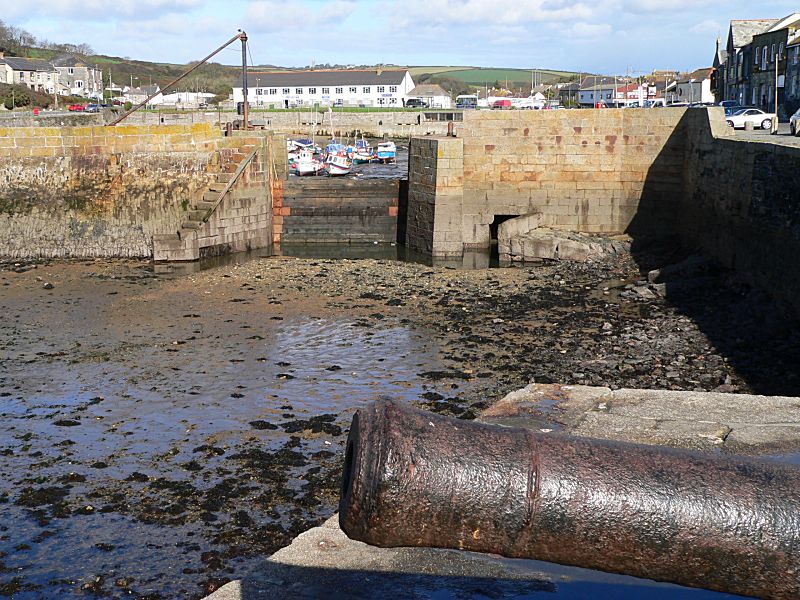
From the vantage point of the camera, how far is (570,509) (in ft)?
9.59

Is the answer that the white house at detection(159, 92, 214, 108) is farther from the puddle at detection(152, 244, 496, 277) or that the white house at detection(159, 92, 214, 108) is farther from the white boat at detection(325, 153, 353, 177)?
the puddle at detection(152, 244, 496, 277)

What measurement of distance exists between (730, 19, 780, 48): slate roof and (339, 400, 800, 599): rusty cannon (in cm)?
6478

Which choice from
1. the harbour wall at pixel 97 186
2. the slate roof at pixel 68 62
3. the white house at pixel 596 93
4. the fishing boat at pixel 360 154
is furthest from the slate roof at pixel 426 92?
the harbour wall at pixel 97 186

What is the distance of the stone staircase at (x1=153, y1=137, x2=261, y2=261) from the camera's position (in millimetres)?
22641

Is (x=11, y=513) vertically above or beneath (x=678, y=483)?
beneath

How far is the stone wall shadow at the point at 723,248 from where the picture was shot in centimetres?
1318

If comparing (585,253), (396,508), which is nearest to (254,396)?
(396,508)

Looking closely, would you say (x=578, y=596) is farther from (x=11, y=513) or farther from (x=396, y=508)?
(x=11, y=513)

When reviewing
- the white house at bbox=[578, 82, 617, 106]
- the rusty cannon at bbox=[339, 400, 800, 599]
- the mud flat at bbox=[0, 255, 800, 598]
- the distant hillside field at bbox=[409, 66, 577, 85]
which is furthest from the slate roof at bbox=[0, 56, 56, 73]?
the rusty cannon at bbox=[339, 400, 800, 599]

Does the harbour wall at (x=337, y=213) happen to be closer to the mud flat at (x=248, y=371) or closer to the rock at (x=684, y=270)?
the mud flat at (x=248, y=371)

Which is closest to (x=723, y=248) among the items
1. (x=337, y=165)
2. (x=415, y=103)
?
(x=337, y=165)

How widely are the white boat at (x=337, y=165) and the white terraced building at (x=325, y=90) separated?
59.1 metres

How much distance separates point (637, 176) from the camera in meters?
24.0

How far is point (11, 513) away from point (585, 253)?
53.4ft
